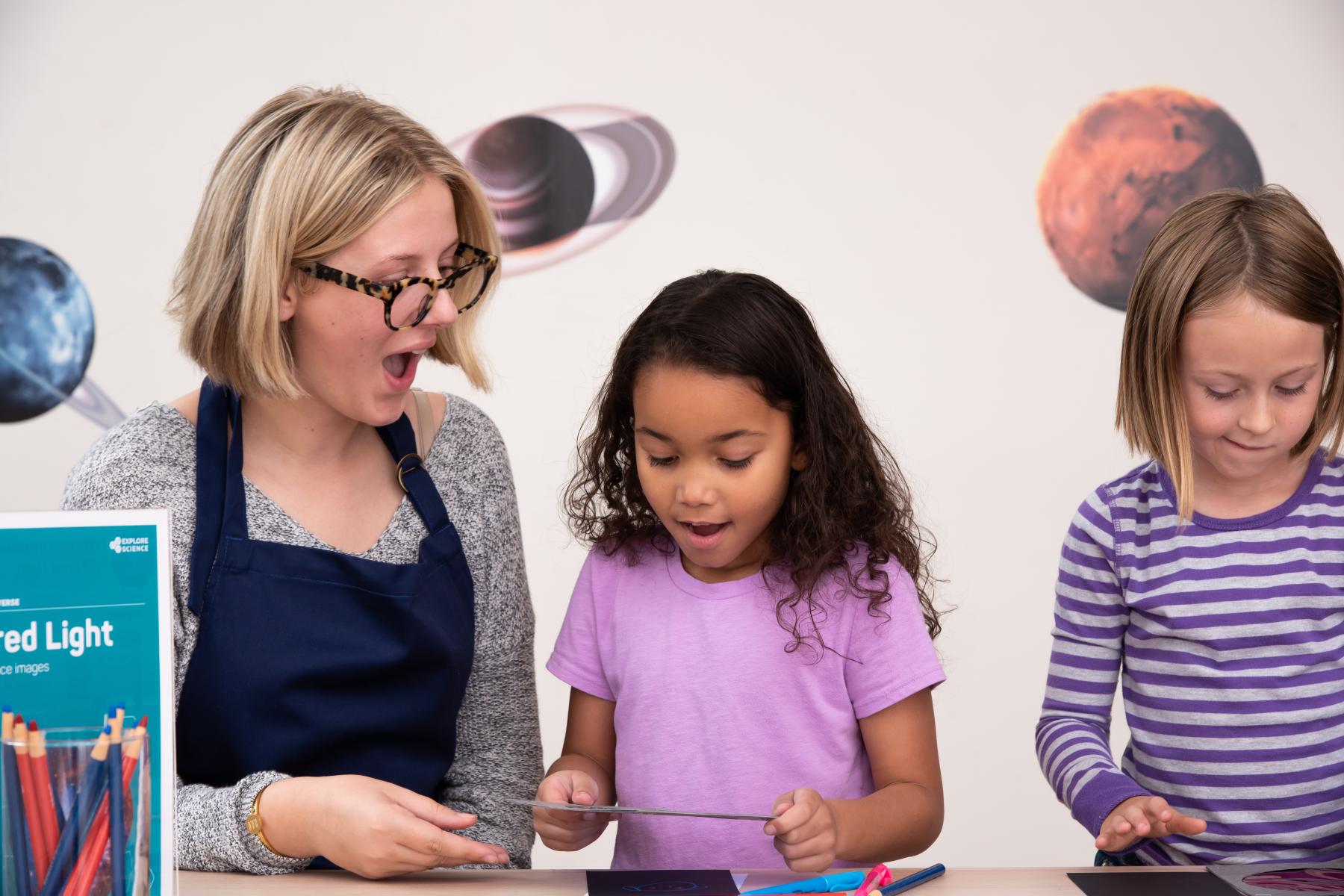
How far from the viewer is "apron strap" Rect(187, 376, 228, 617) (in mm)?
1186

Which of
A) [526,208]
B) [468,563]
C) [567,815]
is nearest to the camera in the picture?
[567,815]

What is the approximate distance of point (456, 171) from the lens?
4.32 ft

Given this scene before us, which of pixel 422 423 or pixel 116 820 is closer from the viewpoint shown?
pixel 116 820

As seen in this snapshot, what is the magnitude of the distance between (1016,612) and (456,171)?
61.9 inches

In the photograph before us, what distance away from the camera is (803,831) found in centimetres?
102

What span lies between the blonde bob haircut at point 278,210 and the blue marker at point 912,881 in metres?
0.69

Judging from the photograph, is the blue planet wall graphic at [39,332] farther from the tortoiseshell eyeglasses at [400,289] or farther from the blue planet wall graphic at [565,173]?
the tortoiseshell eyeglasses at [400,289]

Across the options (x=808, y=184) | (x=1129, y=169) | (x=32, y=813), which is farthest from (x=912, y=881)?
(x=1129, y=169)

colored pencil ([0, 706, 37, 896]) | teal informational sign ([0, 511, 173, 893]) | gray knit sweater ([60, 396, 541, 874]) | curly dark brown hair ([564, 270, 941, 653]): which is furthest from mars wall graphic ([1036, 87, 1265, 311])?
colored pencil ([0, 706, 37, 896])

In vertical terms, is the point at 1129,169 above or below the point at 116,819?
above

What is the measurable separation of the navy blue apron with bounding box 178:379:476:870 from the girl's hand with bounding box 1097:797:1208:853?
25.4 inches

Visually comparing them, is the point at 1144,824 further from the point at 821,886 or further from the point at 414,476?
the point at 414,476

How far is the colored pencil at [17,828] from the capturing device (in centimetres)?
80

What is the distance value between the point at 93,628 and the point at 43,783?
100mm
